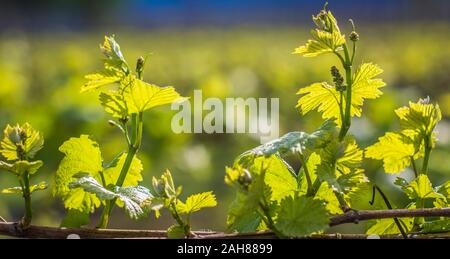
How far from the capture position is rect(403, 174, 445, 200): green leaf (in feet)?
2.06

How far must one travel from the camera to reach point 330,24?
23.3 inches

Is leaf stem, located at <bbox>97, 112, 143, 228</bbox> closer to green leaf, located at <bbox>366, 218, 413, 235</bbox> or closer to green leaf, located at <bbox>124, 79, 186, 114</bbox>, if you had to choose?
green leaf, located at <bbox>124, 79, 186, 114</bbox>

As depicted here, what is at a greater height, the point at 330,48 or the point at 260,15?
the point at 260,15

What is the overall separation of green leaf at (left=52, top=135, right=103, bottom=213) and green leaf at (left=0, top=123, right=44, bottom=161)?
0.20 feet

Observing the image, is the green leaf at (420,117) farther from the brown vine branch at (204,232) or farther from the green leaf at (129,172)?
the green leaf at (129,172)

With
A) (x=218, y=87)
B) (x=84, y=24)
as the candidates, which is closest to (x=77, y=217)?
(x=218, y=87)

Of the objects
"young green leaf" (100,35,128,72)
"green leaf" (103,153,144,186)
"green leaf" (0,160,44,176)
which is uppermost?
"young green leaf" (100,35,128,72)

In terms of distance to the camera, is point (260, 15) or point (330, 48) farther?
point (260, 15)

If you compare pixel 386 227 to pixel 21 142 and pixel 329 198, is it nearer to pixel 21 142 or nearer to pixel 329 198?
pixel 329 198

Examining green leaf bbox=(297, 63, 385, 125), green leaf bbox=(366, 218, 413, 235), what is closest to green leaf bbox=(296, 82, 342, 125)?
green leaf bbox=(297, 63, 385, 125)

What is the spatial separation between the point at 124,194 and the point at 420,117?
0.26 meters

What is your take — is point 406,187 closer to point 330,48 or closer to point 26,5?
point 330,48

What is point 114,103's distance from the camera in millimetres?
622

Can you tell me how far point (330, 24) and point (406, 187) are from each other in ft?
0.54
